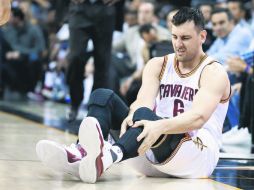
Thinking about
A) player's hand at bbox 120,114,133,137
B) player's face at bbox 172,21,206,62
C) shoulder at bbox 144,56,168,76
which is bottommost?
player's hand at bbox 120,114,133,137

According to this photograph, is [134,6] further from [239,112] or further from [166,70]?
[166,70]

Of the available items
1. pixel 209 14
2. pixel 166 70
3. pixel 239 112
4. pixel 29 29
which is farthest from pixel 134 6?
pixel 166 70

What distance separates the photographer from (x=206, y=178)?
201 inches

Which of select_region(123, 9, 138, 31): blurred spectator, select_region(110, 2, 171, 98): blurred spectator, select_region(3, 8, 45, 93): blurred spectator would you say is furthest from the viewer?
select_region(3, 8, 45, 93): blurred spectator

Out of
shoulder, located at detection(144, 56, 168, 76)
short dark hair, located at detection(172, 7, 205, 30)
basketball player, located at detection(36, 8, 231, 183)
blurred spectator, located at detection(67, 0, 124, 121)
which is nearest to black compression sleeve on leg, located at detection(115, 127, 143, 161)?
basketball player, located at detection(36, 8, 231, 183)

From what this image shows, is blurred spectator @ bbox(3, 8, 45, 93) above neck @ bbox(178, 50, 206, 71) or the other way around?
the other way around

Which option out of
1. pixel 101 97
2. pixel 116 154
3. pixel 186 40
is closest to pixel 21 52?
pixel 101 97

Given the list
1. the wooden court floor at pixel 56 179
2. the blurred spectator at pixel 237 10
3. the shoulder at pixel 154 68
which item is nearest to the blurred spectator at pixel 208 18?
the blurred spectator at pixel 237 10

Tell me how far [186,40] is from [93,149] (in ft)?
3.34

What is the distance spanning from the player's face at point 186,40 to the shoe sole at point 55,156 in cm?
103

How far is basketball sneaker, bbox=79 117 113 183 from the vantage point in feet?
14.9

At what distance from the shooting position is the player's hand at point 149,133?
4559 mm

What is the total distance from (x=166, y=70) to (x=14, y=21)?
810 centimetres

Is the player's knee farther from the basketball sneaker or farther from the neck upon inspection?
the neck
